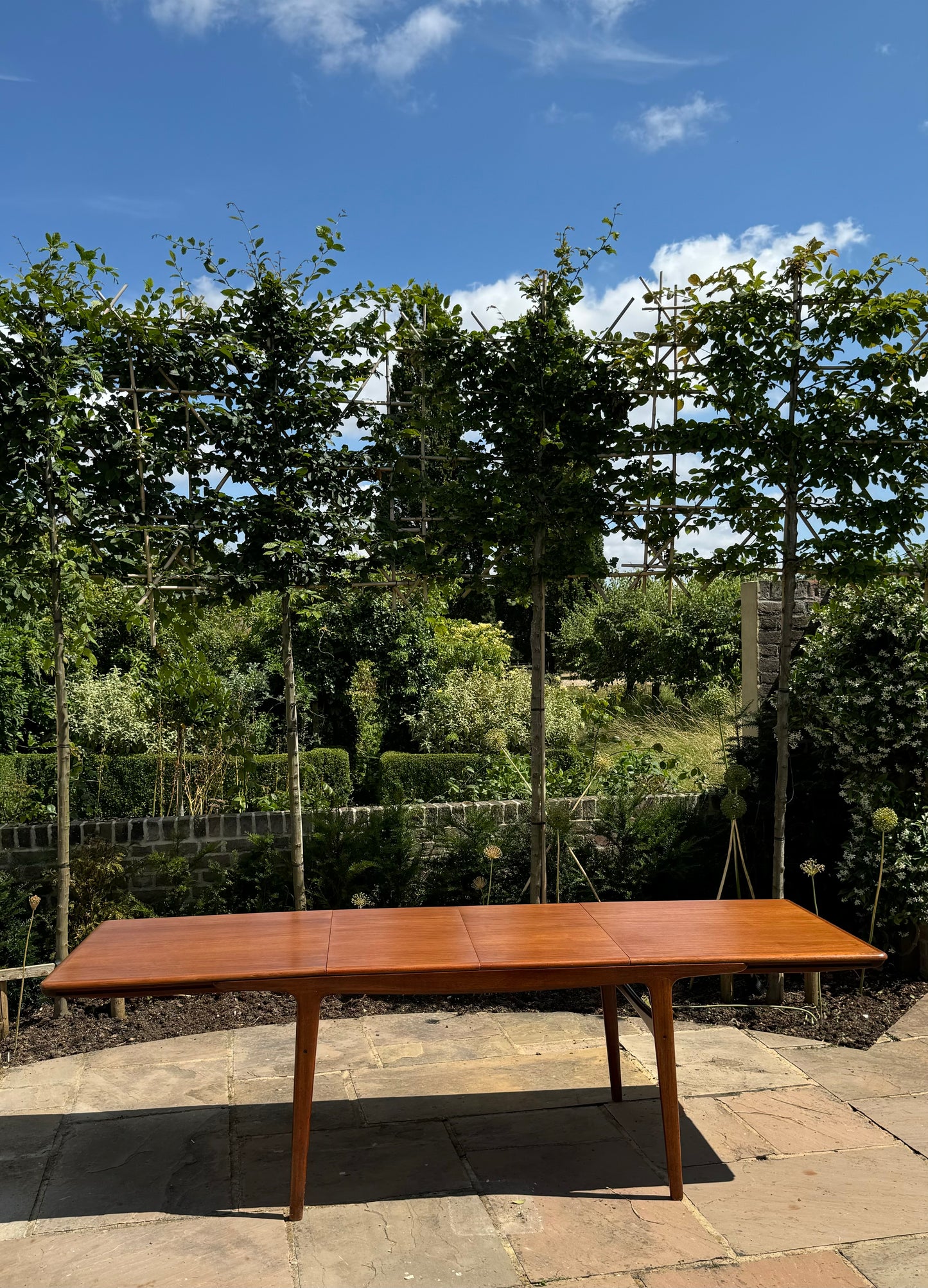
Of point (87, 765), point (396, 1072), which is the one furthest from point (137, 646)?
point (396, 1072)

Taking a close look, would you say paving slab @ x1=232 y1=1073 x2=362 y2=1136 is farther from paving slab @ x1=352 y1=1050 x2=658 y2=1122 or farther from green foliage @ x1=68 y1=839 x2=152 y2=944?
green foliage @ x1=68 y1=839 x2=152 y2=944

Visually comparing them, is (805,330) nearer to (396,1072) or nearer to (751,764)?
(751,764)

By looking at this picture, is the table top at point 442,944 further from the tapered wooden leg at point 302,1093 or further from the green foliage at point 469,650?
the green foliage at point 469,650

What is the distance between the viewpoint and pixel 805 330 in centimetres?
455

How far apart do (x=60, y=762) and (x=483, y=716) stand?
198 inches

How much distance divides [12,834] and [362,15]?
4296 millimetres

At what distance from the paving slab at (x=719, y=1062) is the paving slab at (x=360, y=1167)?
3.07ft

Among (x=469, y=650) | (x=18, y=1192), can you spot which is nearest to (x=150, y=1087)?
(x=18, y=1192)

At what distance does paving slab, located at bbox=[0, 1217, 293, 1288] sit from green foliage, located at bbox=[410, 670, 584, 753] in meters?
5.97

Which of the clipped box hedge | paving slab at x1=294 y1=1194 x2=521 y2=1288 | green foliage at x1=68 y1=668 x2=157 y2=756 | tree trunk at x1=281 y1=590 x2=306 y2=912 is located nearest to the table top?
paving slab at x1=294 y1=1194 x2=521 y2=1288

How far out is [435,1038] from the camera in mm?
4320

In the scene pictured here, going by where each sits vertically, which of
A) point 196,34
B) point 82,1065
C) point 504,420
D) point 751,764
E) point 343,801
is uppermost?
point 196,34

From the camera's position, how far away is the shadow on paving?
2.98 metres

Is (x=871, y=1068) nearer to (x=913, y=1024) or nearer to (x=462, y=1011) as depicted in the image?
(x=913, y=1024)
